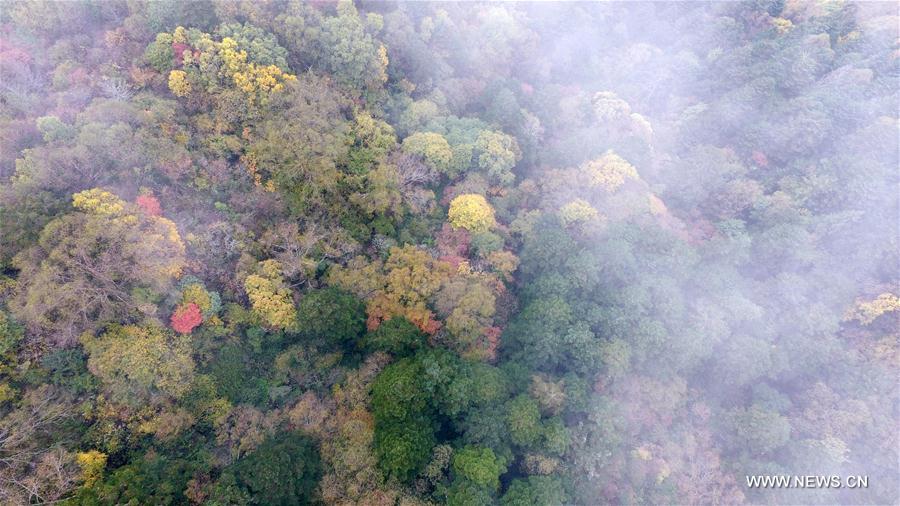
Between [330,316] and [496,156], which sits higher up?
[496,156]

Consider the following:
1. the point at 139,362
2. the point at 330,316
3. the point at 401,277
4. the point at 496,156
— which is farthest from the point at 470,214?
the point at 139,362

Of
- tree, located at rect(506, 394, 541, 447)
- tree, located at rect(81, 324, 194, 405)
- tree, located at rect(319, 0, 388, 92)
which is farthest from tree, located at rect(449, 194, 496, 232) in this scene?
tree, located at rect(81, 324, 194, 405)

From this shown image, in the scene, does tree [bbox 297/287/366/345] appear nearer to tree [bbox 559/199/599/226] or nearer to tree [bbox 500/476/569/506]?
tree [bbox 500/476/569/506]

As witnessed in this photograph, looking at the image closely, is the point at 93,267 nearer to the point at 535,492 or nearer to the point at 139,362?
the point at 139,362

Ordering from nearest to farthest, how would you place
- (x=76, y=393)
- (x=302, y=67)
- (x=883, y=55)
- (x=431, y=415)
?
(x=76, y=393)
(x=431, y=415)
(x=302, y=67)
(x=883, y=55)

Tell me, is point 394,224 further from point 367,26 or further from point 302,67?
point 367,26

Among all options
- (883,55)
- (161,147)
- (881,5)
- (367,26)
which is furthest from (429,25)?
(881,5)

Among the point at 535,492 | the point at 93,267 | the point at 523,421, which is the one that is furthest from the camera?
the point at 523,421
